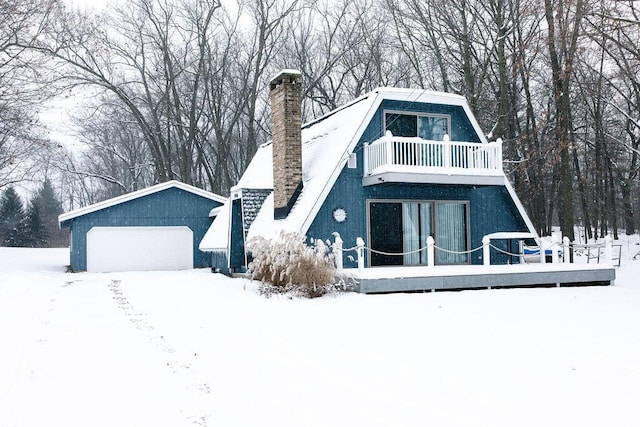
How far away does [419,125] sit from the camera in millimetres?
17078

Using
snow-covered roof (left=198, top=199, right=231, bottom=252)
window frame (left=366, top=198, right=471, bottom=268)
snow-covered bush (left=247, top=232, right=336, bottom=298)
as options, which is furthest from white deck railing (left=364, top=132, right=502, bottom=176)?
snow-covered roof (left=198, top=199, right=231, bottom=252)

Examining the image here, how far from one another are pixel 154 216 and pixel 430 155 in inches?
502

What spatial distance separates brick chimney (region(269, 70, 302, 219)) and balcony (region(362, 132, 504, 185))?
1923mm

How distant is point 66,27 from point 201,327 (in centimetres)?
2389

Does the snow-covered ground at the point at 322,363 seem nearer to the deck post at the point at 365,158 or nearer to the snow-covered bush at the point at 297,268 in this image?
the snow-covered bush at the point at 297,268

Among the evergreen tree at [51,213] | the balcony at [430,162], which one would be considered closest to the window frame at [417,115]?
the balcony at [430,162]

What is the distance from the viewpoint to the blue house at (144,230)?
896 inches

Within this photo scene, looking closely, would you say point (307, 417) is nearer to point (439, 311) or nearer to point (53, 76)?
point (439, 311)

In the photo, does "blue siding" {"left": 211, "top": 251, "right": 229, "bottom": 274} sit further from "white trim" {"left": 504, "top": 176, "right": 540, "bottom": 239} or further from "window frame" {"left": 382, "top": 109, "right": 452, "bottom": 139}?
"white trim" {"left": 504, "top": 176, "right": 540, "bottom": 239}

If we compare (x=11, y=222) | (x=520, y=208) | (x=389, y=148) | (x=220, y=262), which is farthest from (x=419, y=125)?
(x=11, y=222)

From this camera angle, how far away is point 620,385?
5.38 meters

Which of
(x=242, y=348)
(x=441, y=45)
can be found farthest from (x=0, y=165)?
(x=242, y=348)

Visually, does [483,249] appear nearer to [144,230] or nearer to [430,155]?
[430,155]

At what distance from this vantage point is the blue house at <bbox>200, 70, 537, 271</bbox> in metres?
15.4
